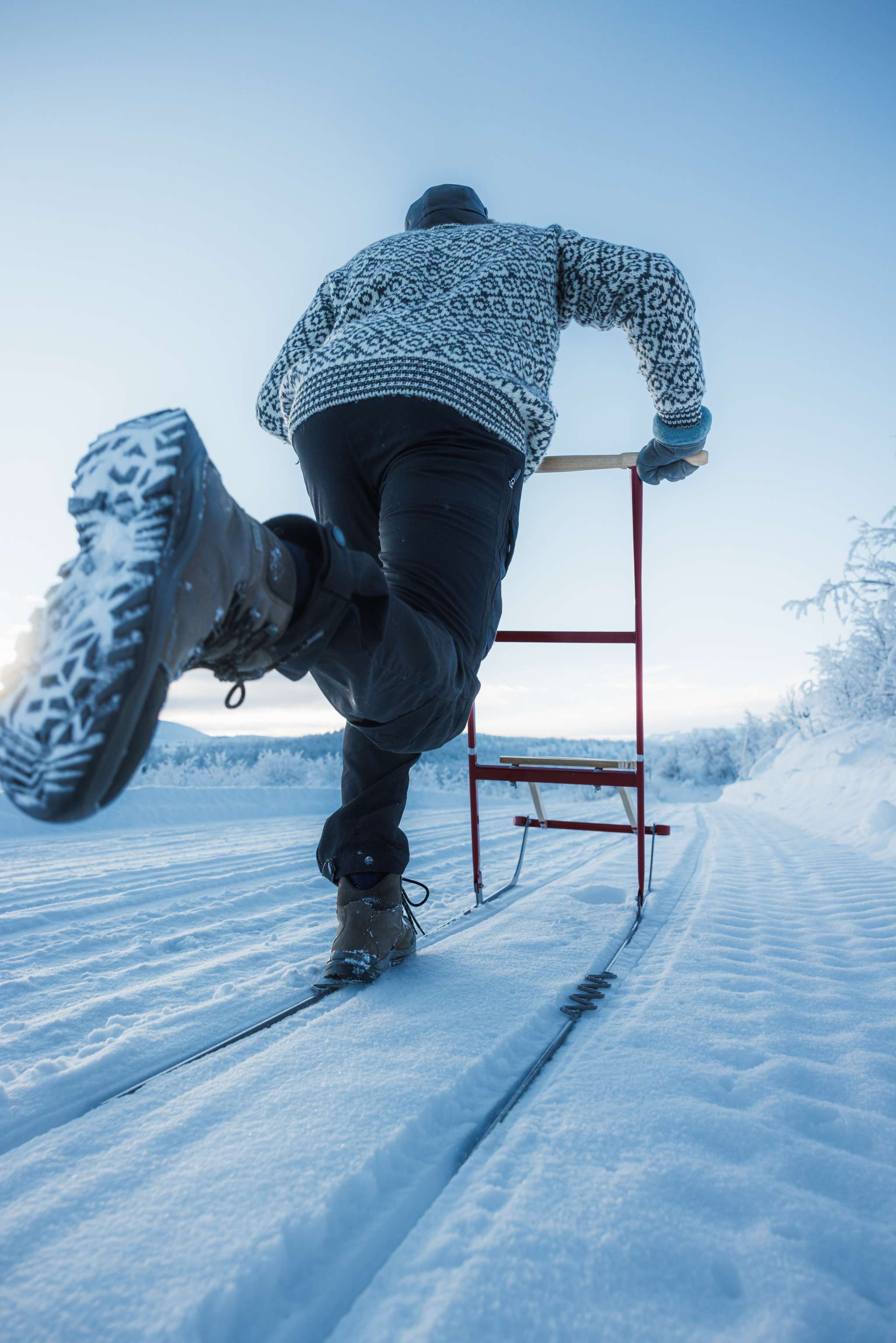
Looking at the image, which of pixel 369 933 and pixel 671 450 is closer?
pixel 369 933

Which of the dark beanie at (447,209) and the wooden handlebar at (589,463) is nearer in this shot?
Answer: the dark beanie at (447,209)

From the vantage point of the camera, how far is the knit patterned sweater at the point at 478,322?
1.16 meters

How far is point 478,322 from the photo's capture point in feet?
4.04

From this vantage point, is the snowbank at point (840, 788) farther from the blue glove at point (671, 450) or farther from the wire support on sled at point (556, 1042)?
the wire support on sled at point (556, 1042)

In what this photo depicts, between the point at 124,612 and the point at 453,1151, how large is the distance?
727 mm

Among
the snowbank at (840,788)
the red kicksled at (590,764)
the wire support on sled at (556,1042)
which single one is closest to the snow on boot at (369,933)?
the wire support on sled at (556,1042)

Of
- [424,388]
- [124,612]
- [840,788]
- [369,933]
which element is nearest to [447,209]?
→ [424,388]

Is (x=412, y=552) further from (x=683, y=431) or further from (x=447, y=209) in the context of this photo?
(x=683, y=431)

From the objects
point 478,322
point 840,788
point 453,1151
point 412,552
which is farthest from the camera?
point 840,788

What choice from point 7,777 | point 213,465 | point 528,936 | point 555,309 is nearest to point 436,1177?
point 7,777

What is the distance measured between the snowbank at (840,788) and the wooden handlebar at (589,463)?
109 inches

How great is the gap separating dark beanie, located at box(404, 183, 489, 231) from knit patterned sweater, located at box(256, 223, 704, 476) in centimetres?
8

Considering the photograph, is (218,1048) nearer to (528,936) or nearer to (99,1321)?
(99,1321)

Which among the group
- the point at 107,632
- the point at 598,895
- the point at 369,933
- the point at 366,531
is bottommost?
the point at 598,895
